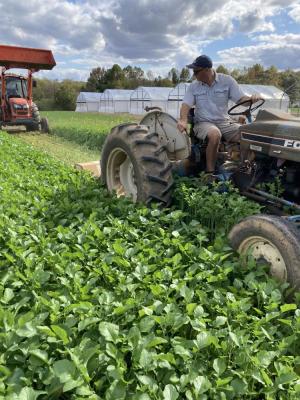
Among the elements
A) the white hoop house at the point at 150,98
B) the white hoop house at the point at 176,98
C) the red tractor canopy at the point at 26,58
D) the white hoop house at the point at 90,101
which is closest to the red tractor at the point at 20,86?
the red tractor canopy at the point at 26,58

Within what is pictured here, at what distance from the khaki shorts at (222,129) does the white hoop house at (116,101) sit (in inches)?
1407

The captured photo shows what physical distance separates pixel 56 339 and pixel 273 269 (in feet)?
5.15

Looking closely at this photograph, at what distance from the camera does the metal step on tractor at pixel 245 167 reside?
2795 millimetres

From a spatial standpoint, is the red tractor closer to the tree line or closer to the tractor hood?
the tractor hood

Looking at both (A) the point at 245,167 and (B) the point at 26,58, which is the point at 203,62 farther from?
(B) the point at 26,58

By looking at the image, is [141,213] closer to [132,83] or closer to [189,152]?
[189,152]

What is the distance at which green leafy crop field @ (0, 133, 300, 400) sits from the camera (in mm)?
1852

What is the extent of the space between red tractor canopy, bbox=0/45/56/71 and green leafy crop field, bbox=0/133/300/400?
437 inches

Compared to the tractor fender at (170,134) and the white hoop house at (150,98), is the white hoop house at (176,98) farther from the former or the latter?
the tractor fender at (170,134)

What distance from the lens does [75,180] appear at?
552 cm

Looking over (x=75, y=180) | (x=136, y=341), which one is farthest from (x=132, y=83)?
(x=136, y=341)

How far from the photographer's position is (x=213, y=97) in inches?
185

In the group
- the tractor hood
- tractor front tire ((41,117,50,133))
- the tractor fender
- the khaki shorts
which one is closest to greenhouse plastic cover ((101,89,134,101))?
tractor front tire ((41,117,50,133))

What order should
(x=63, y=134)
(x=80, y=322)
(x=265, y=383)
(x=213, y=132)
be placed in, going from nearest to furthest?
(x=265, y=383) → (x=80, y=322) → (x=213, y=132) → (x=63, y=134)
